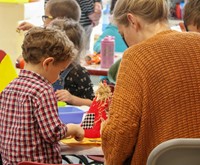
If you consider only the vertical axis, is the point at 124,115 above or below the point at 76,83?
above

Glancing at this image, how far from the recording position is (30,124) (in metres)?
2.54

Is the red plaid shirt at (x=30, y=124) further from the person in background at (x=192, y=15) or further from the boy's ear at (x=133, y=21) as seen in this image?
the person in background at (x=192, y=15)

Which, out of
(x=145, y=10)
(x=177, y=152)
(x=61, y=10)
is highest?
(x=145, y=10)

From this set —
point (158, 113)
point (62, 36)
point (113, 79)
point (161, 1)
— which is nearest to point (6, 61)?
point (113, 79)

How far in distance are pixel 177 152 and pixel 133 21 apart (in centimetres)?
70

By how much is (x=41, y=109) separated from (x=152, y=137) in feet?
1.94

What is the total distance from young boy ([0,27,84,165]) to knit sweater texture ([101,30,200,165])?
17.1 inches

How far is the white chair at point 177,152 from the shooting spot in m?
1.89

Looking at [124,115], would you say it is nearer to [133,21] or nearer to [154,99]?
[154,99]

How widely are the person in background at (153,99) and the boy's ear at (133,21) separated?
0.65ft

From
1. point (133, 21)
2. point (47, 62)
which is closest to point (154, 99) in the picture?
point (133, 21)

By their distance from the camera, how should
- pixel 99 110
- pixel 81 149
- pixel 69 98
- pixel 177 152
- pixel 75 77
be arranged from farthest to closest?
pixel 75 77
pixel 69 98
pixel 99 110
pixel 81 149
pixel 177 152

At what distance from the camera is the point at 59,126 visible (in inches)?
101

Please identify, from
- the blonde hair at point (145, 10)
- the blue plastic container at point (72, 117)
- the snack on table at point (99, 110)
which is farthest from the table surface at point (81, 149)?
the blonde hair at point (145, 10)
